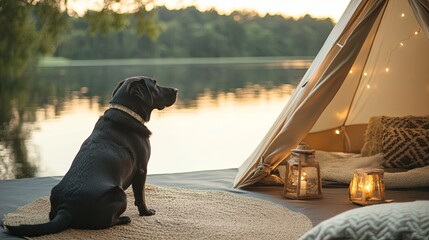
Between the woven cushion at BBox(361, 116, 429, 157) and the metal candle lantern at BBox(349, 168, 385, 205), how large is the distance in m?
1.11

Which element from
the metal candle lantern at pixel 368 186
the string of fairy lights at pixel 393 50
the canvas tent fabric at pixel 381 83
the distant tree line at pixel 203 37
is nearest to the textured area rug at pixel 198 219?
the metal candle lantern at pixel 368 186

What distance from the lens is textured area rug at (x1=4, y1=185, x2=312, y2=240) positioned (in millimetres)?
3342

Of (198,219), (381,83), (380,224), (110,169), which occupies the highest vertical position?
(381,83)

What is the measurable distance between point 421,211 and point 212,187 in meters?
2.68

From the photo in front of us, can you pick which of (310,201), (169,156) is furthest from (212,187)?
(169,156)

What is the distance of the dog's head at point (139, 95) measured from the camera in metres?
3.68

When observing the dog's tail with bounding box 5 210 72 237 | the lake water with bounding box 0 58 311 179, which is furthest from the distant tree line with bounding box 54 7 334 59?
the dog's tail with bounding box 5 210 72 237

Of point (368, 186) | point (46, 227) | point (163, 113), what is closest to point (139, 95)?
point (46, 227)

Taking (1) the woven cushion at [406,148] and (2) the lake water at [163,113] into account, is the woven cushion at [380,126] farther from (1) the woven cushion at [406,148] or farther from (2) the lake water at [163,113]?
(2) the lake water at [163,113]

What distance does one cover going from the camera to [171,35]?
16234mm

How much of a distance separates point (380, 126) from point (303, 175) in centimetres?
126

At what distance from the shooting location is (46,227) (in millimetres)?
3256

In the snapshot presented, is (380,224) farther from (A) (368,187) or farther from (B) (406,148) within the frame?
(B) (406,148)

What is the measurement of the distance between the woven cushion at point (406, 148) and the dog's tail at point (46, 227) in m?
2.52
